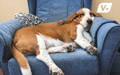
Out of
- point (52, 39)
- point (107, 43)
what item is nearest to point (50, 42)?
point (52, 39)

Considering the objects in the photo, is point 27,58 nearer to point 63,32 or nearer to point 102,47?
point 63,32

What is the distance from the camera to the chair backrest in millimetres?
2283

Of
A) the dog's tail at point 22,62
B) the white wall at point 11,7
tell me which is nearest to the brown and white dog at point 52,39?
the dog's tail at point 22,62

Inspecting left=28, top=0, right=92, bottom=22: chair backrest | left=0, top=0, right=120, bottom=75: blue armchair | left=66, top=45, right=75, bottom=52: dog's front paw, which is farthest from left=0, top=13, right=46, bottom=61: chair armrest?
left=66, top=45, right=75, bottom=52: dog's front paw

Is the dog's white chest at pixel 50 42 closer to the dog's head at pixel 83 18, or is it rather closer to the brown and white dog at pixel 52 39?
the brown and white dog at pixel 52 39

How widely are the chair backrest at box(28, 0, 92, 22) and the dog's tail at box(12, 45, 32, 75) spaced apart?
0.80m

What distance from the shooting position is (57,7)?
7.56 feet

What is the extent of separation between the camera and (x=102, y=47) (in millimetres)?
1574

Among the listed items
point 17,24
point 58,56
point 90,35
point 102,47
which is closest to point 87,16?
point 90,35

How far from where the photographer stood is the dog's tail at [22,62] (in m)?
1.46

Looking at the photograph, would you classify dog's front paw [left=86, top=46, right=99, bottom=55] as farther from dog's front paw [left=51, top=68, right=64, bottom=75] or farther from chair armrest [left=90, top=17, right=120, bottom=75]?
dog's front paw [left=51, top=68, right=64, bottom=75]

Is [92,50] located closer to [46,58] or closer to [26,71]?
[46,58]

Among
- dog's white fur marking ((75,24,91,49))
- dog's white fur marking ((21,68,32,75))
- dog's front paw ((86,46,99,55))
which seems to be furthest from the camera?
dog's white fur marking ((75,24,91,49))

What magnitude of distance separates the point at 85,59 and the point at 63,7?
0.91 m
